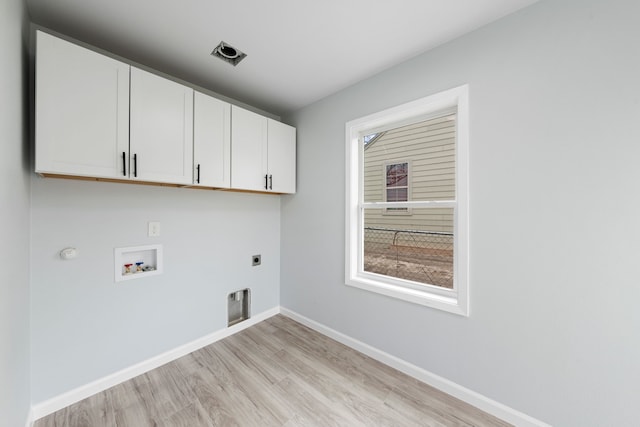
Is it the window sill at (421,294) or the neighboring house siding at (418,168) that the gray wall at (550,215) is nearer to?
the window sill at (421,294)

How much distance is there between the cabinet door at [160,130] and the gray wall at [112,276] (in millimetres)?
354

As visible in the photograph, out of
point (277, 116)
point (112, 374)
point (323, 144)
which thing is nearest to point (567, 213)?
point (323, 144)

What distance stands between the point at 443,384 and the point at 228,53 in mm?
3062

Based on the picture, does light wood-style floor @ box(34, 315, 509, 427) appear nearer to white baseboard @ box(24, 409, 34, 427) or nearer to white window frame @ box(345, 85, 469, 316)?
white baseboard @ box(24, 409, 34, 427)

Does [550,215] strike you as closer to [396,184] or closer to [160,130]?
[396,184]

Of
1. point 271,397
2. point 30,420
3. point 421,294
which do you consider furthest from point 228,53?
point 30,420

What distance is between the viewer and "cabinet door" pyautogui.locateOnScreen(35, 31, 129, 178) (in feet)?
4.48

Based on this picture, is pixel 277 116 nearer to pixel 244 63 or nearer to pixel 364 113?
pixel 244 63

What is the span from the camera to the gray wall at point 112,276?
159 centimetres

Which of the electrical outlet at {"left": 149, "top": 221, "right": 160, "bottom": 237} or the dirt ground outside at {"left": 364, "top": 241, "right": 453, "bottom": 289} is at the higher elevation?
the electrical outlet at {"left": 149, "top": 221, "right": 160, "bottom": 237}

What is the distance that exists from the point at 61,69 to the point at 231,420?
2.42 m

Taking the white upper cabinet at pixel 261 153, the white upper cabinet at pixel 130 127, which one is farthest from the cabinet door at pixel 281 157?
the white upper cabinet at pixel 130 127

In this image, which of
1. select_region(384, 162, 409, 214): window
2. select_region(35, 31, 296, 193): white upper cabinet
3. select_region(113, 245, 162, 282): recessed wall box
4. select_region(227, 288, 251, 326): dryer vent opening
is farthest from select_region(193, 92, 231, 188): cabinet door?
select_region(384, 162, 409, 214): window

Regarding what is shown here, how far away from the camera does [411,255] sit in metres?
2.20
